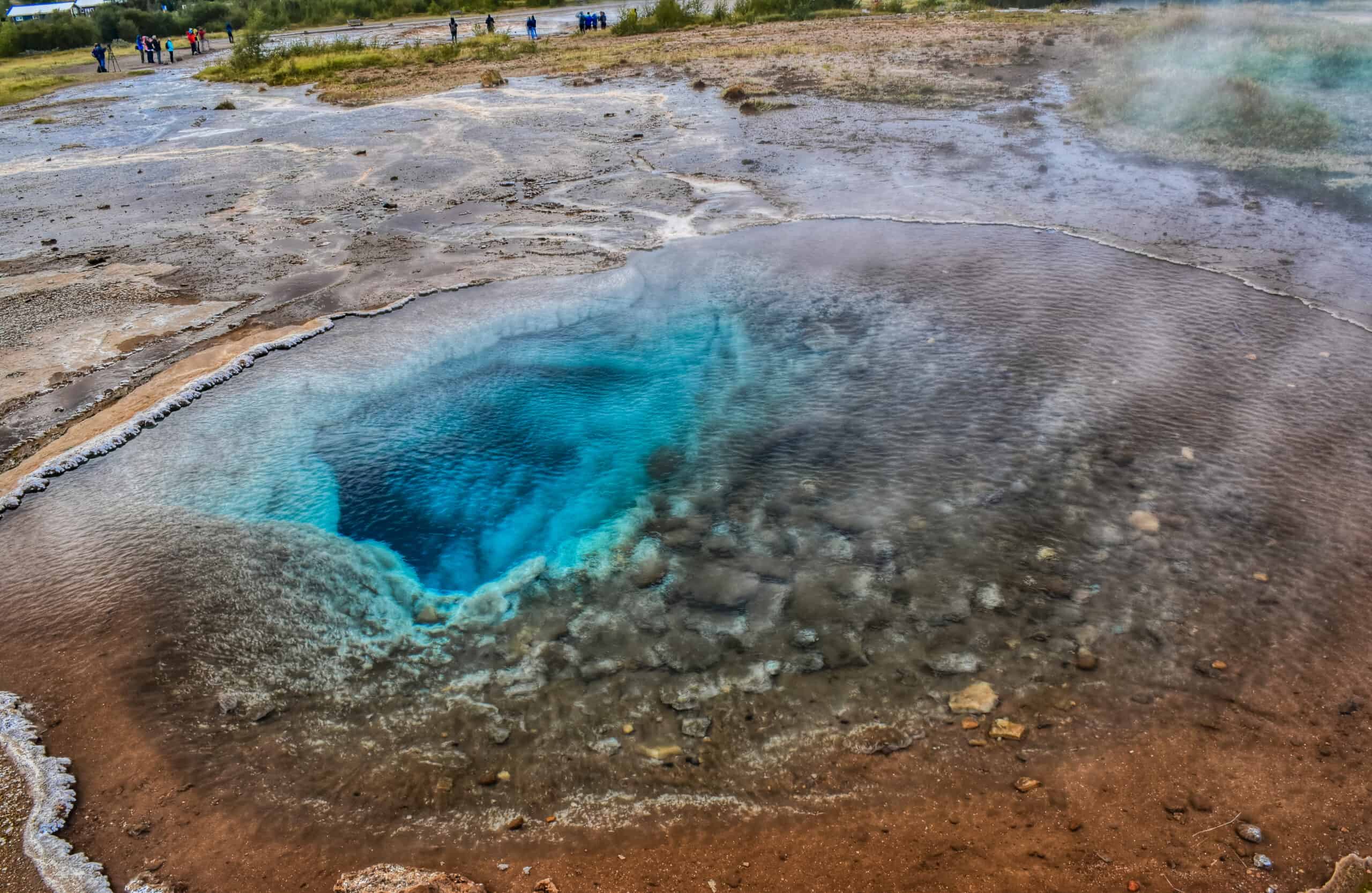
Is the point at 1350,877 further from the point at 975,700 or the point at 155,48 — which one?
the point at 155,48

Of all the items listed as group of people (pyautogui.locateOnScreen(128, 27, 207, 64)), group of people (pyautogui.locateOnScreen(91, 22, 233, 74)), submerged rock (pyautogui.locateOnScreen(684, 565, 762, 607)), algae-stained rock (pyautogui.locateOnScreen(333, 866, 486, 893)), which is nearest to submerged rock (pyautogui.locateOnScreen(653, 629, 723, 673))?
submerged rock (pyautogui.locateOnScreen(684, 565, 762, 607))

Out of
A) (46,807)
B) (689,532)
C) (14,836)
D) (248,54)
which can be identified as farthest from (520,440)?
(248,54)

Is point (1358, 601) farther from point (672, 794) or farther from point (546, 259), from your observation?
point (546, 259)

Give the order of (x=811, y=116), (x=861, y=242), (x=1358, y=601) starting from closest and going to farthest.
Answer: (x=1358, y=601)
(x=861, y=242)
(x=811, y=116)

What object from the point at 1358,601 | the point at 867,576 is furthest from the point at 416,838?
the point at 1358,601

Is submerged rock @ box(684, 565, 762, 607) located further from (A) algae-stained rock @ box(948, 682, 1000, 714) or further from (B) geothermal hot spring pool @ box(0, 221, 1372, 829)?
(A) algae-stained rock @ box(948, 682, 1000, 714)

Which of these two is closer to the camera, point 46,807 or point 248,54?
point 46,807

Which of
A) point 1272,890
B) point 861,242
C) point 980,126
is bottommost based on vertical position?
point 1272,890
